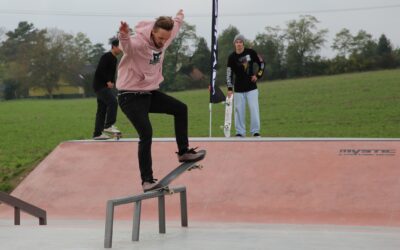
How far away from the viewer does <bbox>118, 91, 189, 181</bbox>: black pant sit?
6703 mm

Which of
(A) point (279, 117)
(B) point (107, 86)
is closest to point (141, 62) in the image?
(B) point (107, 86)

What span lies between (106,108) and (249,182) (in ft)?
12.3

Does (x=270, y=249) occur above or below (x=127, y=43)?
below

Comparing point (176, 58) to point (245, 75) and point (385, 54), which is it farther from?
point (245, 75)

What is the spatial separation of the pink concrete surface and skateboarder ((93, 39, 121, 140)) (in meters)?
0.60

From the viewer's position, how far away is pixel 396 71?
34.2 meters

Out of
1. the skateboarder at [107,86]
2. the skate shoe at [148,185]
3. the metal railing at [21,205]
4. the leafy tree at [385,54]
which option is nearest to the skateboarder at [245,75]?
the skateboarder at [107,86]

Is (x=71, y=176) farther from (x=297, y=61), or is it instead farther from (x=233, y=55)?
(x=297, y=61)

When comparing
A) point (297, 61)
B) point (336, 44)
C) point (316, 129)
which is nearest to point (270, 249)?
point (316, 129)

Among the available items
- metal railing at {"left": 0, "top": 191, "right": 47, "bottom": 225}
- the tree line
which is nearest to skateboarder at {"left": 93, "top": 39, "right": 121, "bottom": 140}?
metal railing at {"left": 0, "top": 191, "right": 47, "bottom": 225}

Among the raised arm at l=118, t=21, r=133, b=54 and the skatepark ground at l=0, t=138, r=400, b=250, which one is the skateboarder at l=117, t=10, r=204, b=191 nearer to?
the raised arm at l=118, t=21, r=133, b=54

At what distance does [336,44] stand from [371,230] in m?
42.8

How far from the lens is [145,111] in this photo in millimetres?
6781

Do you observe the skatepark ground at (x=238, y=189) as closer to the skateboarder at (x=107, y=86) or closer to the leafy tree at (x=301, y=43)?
the skateboarder at (x=107, y=86)
